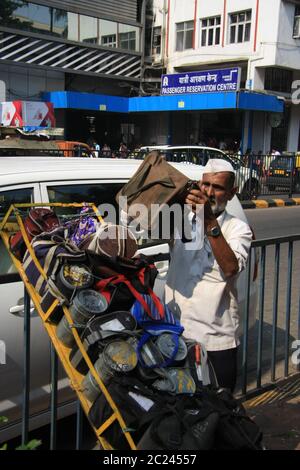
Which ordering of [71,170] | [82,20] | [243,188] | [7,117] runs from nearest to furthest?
[71,170] → [7,117] → [243,188] → [82,20]

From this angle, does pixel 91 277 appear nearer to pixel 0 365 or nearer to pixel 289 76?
pixel 0 365

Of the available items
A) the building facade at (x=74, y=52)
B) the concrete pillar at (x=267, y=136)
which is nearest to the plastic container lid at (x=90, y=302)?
the building facade at (x=74, y=52)

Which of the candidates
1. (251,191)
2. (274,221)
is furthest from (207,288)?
(251,191)

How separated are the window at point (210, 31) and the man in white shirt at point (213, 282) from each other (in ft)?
100

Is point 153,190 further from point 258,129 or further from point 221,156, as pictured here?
point 258,129

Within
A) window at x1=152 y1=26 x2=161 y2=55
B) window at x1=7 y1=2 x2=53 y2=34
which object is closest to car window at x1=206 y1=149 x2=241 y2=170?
window at x1=7 y1=2 x2=53 y2=34

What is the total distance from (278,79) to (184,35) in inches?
266

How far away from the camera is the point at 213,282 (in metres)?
2.72

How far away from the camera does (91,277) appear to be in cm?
216

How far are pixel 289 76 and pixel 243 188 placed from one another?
53.4 feet

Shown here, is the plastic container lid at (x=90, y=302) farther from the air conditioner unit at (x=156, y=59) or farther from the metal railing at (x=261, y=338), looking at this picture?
the air conditioner unit at (x=156, y=59)

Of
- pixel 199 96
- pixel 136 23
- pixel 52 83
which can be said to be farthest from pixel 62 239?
pixel 136 23

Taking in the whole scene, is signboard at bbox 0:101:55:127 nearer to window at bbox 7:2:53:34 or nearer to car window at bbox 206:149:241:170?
car window at bbox 206:149:241:170

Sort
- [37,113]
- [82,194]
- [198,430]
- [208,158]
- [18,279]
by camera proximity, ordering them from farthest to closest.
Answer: [208,158]
[37,113]
[82,194]
[18,279]
[198,430]
